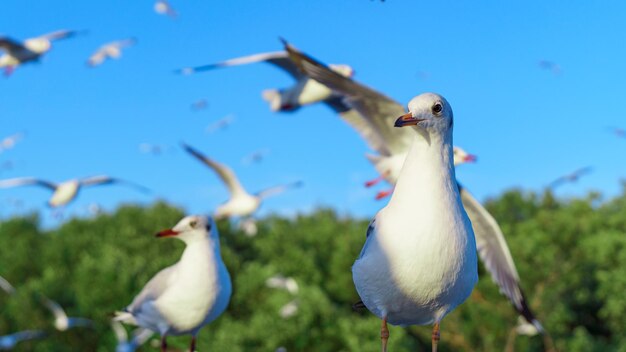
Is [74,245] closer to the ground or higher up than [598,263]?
closer to the ground

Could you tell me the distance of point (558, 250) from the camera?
3331 cm

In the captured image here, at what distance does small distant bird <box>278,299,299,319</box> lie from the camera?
21.5 meters

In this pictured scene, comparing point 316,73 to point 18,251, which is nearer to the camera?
point 316,73

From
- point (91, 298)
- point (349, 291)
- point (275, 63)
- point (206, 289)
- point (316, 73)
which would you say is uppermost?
point (316, 73)

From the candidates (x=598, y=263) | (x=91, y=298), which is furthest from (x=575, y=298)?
(x=91, y=298)

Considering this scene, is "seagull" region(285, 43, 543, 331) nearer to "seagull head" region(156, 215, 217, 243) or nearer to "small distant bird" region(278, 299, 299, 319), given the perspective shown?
"seagull head" region(156, 215, 217, 243)

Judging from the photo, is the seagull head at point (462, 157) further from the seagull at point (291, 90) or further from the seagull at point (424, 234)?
the seagull at point (424, 234)

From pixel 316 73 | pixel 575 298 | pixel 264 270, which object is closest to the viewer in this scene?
pixel 316 73

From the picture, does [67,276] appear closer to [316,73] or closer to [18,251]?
[18,251]

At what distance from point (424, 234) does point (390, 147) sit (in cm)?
721

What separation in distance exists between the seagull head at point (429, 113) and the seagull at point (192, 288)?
267 cm

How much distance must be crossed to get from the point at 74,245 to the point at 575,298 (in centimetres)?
2131

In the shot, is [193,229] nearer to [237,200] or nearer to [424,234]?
[424,234]

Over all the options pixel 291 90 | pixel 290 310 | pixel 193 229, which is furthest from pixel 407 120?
pixel 290 310
